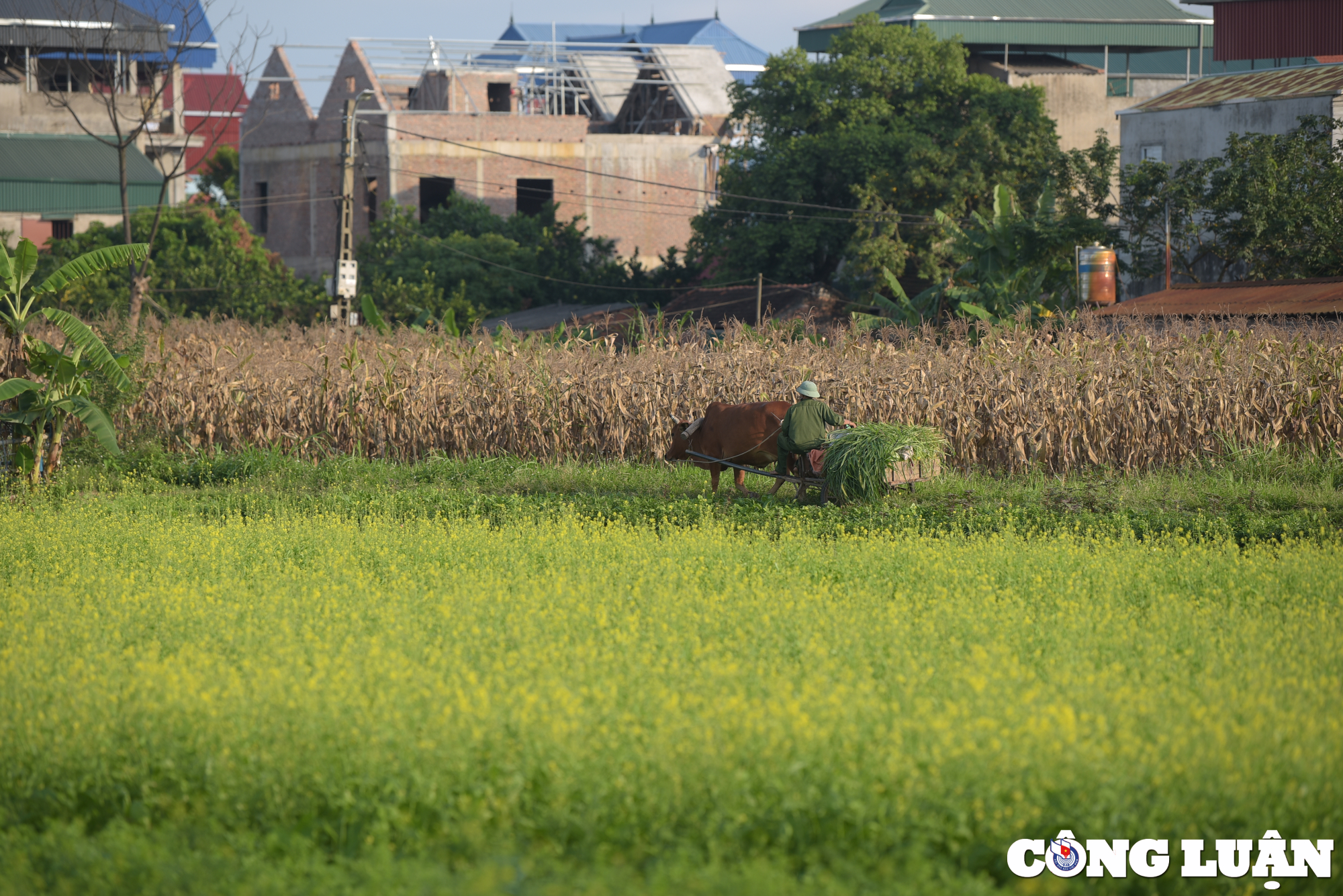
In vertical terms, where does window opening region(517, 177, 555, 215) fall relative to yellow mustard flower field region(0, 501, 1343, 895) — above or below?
above

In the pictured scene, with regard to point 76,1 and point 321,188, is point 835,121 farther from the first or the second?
point 76,1

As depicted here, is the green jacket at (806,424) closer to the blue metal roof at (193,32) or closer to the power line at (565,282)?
the power line at (565,282)

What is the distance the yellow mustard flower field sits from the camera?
509 cm

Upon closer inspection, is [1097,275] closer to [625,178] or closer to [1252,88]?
[1252,88]

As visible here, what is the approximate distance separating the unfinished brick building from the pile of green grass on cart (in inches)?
1225

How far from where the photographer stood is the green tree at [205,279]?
35.1m

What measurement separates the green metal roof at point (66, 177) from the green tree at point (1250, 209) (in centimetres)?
3317

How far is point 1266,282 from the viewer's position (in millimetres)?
23750

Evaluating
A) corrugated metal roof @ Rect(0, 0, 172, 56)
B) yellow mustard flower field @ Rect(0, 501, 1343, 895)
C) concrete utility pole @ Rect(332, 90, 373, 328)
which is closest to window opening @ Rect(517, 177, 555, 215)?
corrugated metal roof @ Rect(0, 0, 172, 56)

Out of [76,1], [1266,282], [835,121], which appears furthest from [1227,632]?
[76,1]

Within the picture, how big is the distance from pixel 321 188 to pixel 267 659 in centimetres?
4078

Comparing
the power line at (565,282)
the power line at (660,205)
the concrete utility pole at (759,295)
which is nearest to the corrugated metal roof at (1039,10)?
the power line at (660,205)

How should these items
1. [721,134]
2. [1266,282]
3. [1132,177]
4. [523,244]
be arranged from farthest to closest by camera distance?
[721,134] → [523,244] → [1132,177] → [1266,282]

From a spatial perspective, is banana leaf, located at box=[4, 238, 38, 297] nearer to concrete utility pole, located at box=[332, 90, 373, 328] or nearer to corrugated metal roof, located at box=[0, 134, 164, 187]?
concrete utility pole, located at box=[332, 90, 373, 328]
